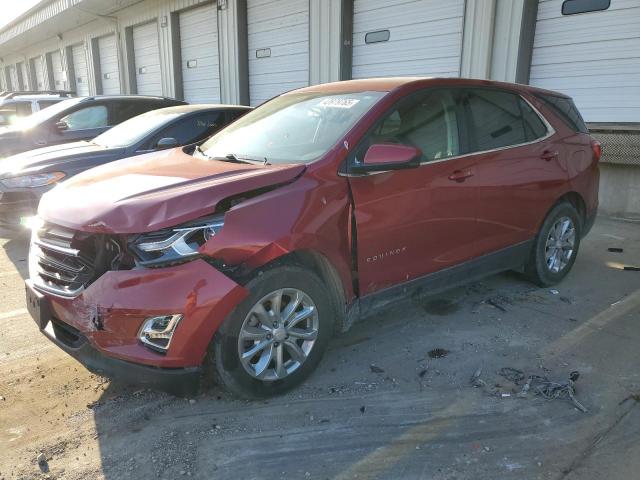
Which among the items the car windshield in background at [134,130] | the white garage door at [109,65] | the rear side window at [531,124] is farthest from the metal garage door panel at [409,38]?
the white garage door at [109,65]

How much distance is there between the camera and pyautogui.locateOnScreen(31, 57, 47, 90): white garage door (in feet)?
97.6

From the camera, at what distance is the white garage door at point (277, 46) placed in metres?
11.7

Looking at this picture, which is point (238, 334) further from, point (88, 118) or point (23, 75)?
point (23, 75)

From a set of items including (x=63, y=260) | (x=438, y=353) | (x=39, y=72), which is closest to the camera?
(x=63, y=260)

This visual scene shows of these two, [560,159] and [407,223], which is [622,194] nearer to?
[560,159]

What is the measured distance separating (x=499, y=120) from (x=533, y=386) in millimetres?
2028

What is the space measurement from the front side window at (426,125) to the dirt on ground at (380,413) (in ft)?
4.39

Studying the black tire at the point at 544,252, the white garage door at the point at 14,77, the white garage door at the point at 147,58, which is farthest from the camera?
the white garage door at the point at 14,77

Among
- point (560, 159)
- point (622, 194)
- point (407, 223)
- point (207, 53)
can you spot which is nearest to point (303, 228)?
point (407, 223)

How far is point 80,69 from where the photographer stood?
2412 centimetres

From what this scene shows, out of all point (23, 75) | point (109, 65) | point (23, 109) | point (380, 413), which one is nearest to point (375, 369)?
point (380, 413)

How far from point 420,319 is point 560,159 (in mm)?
1873

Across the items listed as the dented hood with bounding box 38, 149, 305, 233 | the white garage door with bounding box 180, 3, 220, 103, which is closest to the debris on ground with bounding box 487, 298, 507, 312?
the dented hood with bounding box 38, 149, 305, 233

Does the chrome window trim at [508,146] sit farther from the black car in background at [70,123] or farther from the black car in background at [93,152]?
the black car in background at [70,123]
